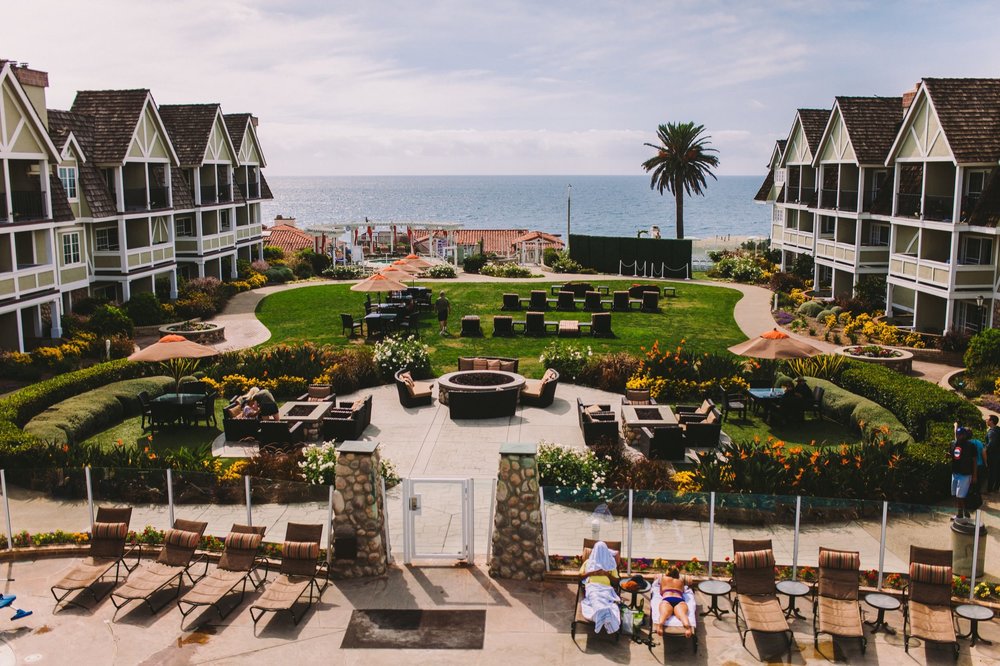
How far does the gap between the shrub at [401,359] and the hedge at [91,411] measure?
6.10m

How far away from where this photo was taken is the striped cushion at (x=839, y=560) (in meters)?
13.9

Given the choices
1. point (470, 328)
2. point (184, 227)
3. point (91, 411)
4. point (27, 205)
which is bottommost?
point (91, 411)

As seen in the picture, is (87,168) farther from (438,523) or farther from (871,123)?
(871,123)

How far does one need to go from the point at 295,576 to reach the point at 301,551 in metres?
0.40

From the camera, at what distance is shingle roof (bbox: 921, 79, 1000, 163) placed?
31188 mm

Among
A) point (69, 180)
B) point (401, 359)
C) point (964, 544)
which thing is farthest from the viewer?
point (69, 180)

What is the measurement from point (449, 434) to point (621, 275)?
107 feet

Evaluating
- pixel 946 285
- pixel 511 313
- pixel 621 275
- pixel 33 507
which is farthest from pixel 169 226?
pixel 946 285

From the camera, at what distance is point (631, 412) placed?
22.0 metres

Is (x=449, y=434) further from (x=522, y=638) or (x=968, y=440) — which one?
(x=968, y=440)

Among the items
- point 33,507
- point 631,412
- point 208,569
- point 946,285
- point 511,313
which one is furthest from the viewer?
point 511,313

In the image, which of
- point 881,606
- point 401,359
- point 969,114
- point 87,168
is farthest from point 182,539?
point 969,114

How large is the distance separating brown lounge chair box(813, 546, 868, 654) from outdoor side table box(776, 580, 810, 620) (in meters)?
0.27

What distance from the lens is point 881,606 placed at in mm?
13219
